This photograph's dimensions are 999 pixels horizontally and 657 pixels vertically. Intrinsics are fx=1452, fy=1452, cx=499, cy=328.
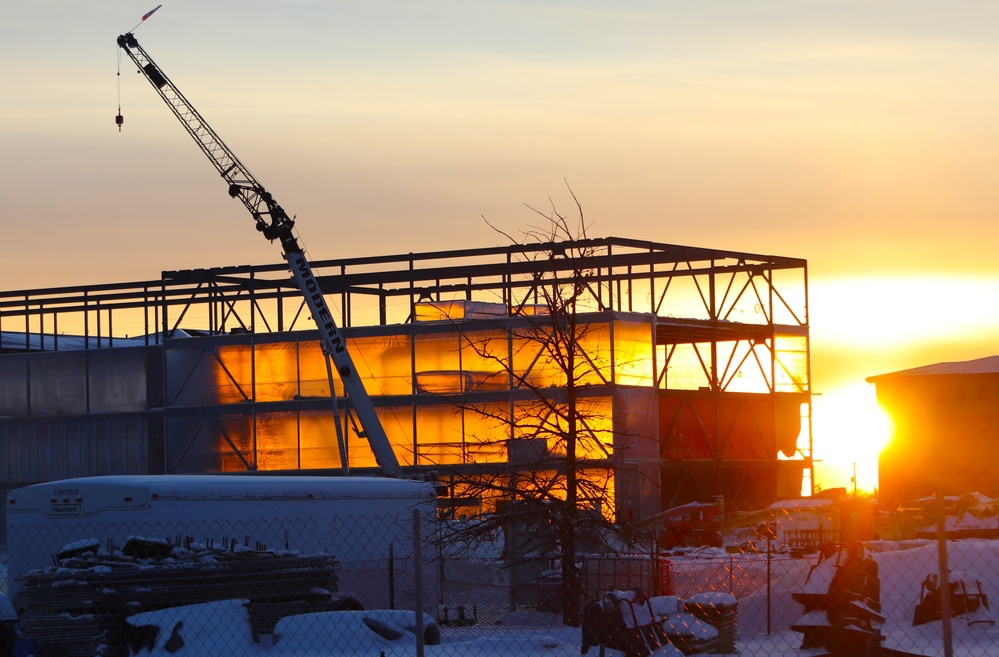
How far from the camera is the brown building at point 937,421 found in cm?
9456

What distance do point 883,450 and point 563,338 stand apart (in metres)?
91.1

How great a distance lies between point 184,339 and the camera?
209 ft

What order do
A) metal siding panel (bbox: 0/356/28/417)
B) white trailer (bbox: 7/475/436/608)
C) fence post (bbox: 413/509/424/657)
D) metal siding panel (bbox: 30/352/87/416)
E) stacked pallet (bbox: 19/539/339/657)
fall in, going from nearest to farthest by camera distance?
fence post (bbox: 413/509/424/657), stacked pallet (bbox: 19/539/339/657), white trailer (bbox: 7/475/436/608), metal siding panel (bbox: 30/352/87/416), metal siding panel (bbox: 0/356/28/417)

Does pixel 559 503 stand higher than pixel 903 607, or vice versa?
pixel 559 503

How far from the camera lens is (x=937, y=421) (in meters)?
100

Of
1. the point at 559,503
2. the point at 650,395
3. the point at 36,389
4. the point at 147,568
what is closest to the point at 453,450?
the point at 650,395

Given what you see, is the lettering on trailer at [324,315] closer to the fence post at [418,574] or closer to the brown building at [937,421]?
the fence post at [418,574]

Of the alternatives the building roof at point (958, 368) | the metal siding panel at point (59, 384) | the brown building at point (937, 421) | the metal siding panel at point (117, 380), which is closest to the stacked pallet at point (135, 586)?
the metal siding panel at point (117, 380)

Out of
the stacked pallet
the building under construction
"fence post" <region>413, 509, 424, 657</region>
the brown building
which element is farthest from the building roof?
"fence post" <region>413, 509, 424, 657</region>

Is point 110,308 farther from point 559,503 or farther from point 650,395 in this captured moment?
point 559,503

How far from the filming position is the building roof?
98.7 m

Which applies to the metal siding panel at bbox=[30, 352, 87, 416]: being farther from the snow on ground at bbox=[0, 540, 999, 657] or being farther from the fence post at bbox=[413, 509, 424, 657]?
the fence post at bbox=[413, 509, 424, 657]

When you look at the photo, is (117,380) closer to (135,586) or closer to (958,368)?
(135,586)

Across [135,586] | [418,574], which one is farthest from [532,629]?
[418,574]
